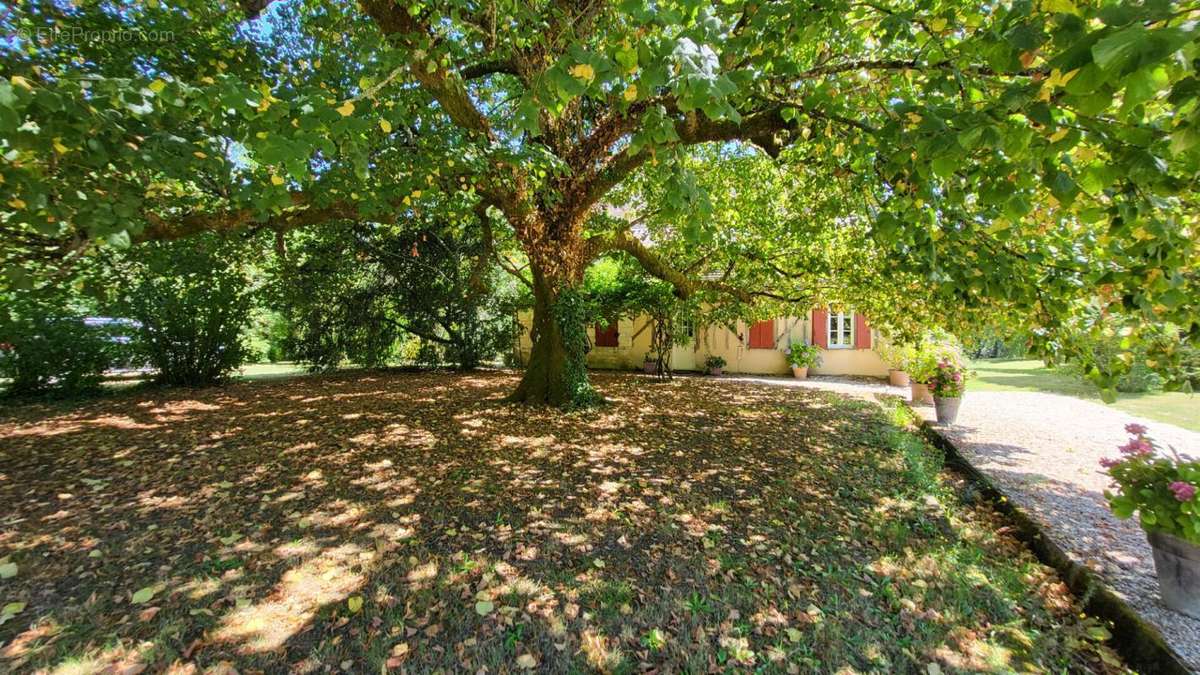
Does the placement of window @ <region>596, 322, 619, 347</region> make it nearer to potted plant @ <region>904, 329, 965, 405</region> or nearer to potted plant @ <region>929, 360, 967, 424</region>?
potted plant @ <region>904, 329, 965, 405</region>

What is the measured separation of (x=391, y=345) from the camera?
13.9m

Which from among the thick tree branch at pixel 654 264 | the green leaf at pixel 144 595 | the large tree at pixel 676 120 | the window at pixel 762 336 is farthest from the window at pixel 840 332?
the green leaf at pixel 144 595

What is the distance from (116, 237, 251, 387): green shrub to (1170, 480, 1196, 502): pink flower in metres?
12.1

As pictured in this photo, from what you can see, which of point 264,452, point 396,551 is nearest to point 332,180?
point 264,452

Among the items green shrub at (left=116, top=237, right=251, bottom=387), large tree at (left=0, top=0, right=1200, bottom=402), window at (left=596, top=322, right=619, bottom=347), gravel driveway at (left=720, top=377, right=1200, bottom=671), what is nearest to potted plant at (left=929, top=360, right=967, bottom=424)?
gravel driveway at (left=720, top=377, right=1200, bottom=671)

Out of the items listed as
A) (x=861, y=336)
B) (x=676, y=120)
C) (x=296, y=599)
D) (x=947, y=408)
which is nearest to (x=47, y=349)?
(x=296, y=599)

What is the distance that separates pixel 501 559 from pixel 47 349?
10.3 metres

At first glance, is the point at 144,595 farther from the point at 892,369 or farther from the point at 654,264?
the point at 892,369

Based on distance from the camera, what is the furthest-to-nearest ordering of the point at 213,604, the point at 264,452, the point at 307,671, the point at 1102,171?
the point at 264,452
the point at 213,604
the point at 307,671
the point at 1102,171

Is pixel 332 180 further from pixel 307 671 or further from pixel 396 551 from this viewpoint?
pixel 307 671

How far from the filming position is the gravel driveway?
302 centimetres

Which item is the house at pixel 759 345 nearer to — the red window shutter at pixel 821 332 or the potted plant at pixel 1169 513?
the red window shutter at pixel 821 332

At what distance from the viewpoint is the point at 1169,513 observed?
2.72 metres

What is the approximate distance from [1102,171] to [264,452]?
685 centimetres
